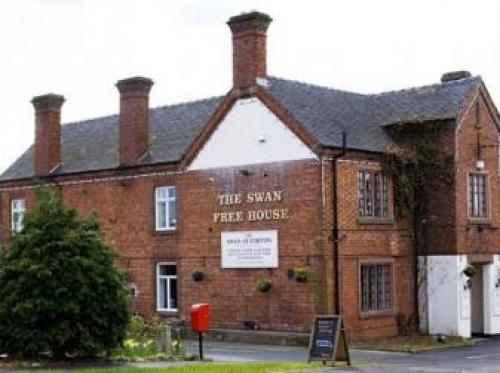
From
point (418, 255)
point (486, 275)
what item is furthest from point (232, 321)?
point (486, 275)

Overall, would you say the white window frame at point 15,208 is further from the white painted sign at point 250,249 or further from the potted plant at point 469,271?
the potted plant at point 469,271

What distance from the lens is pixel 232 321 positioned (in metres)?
29.2

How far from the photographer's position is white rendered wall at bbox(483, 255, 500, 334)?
1209 inches

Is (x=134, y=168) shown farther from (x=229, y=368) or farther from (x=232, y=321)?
(x=229, y=368)

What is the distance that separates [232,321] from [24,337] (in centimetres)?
1020

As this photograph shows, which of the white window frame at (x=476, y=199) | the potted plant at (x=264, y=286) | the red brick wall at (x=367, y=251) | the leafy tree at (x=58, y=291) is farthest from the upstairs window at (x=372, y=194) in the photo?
the leafy tree at (x=58, y=291)

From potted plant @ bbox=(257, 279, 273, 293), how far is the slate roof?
4.41m

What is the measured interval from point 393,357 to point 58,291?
8.80 meters

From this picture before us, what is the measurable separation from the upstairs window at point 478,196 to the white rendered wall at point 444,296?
6.13 ft

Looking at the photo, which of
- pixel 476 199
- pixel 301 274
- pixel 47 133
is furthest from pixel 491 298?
pixel 47 133

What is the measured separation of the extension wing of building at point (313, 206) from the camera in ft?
90.5

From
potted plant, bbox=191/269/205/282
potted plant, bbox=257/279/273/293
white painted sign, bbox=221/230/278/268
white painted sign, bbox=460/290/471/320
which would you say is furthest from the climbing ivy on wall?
potted plant, bbox=191/269/205/282

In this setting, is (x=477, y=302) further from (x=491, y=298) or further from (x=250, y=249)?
(x=250, y=249)

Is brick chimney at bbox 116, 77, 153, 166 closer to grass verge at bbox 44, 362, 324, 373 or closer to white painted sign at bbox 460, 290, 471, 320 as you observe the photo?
white painted sign at bbox 460, 290, 471, 320
